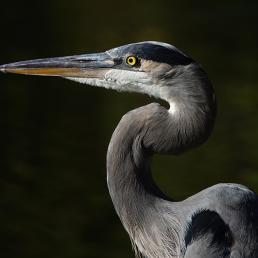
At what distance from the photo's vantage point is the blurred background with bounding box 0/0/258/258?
288 inches

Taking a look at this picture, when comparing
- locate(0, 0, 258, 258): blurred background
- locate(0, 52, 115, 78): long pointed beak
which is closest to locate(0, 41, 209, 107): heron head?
locate(0, 52, 115, 78): long pointed beak

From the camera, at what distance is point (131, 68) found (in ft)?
14.0

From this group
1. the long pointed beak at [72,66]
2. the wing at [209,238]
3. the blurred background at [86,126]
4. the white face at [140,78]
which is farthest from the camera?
the blurred background at [86,126]

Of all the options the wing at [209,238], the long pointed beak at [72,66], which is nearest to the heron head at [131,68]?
the long pointed beak at [72,66]

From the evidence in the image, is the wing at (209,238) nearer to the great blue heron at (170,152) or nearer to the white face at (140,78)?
the great blue heron at (170,152)

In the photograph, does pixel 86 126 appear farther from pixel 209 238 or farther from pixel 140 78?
pixel 209 238

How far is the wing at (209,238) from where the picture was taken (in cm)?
407

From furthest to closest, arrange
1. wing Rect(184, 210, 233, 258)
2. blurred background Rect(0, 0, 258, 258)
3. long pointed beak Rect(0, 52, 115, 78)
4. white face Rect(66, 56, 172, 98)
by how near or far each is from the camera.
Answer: blurred background Rect(0, 0, 258, 258) < long pointed beak Rect(0, 52, 115, 78) < white face Rect(66, 56, 172, 98) < wing Rect(184, 210, 233, 258)

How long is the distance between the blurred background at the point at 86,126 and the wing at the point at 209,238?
284cm

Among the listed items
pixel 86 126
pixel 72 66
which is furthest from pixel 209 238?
pixel 86 126

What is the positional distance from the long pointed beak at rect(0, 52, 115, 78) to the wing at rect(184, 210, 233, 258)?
751 millimetres

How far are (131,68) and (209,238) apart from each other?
773 mm

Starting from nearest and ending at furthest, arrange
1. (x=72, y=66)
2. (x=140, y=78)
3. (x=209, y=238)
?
1. (x=209, y=238)
2. (x=140, y=78)
3. (x=72, y=66)

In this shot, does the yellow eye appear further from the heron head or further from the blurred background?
the blurred background
